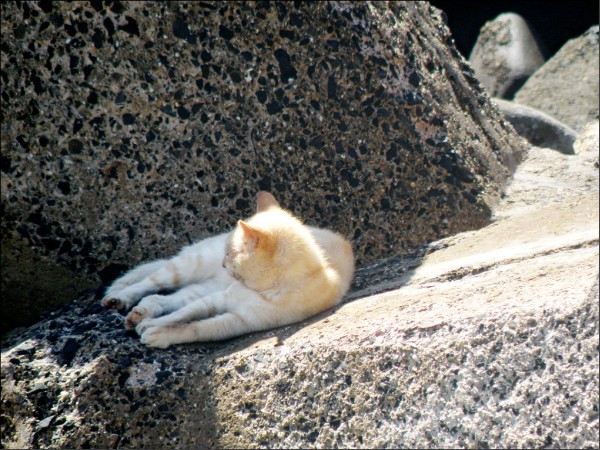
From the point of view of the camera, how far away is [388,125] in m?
4.11

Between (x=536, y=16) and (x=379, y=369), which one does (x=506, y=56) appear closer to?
(x=536, y=16)

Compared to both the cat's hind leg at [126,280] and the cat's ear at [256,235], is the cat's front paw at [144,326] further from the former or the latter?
the cat's ear at [256,235]

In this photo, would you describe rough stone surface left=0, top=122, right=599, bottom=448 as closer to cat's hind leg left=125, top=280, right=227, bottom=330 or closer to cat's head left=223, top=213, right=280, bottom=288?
cat's hind leg left=125, top=280, right=227, bottom=330

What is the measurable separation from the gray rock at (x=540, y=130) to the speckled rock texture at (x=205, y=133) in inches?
80.3

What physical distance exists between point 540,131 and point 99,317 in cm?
385

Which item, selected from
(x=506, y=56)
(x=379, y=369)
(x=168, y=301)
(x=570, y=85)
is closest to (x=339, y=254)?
(x=168, y=301)

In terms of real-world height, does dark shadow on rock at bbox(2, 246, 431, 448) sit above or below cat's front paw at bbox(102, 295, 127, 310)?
below

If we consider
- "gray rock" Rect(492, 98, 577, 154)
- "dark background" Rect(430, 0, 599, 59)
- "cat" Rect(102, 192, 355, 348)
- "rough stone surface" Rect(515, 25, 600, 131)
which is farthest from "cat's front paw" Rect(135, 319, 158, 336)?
"dark background" Rect(430, 0, 599, 59)

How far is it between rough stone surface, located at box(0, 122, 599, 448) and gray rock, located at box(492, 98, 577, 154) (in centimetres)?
229

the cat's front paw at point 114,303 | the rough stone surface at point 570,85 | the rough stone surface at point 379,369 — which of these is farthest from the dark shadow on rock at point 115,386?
the rough stone surface at point 570,85

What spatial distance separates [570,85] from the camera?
7172 mm

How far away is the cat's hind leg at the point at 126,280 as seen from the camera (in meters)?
3.71

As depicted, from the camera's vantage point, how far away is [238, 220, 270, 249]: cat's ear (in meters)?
3.54

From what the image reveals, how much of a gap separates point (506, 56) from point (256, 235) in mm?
5263
